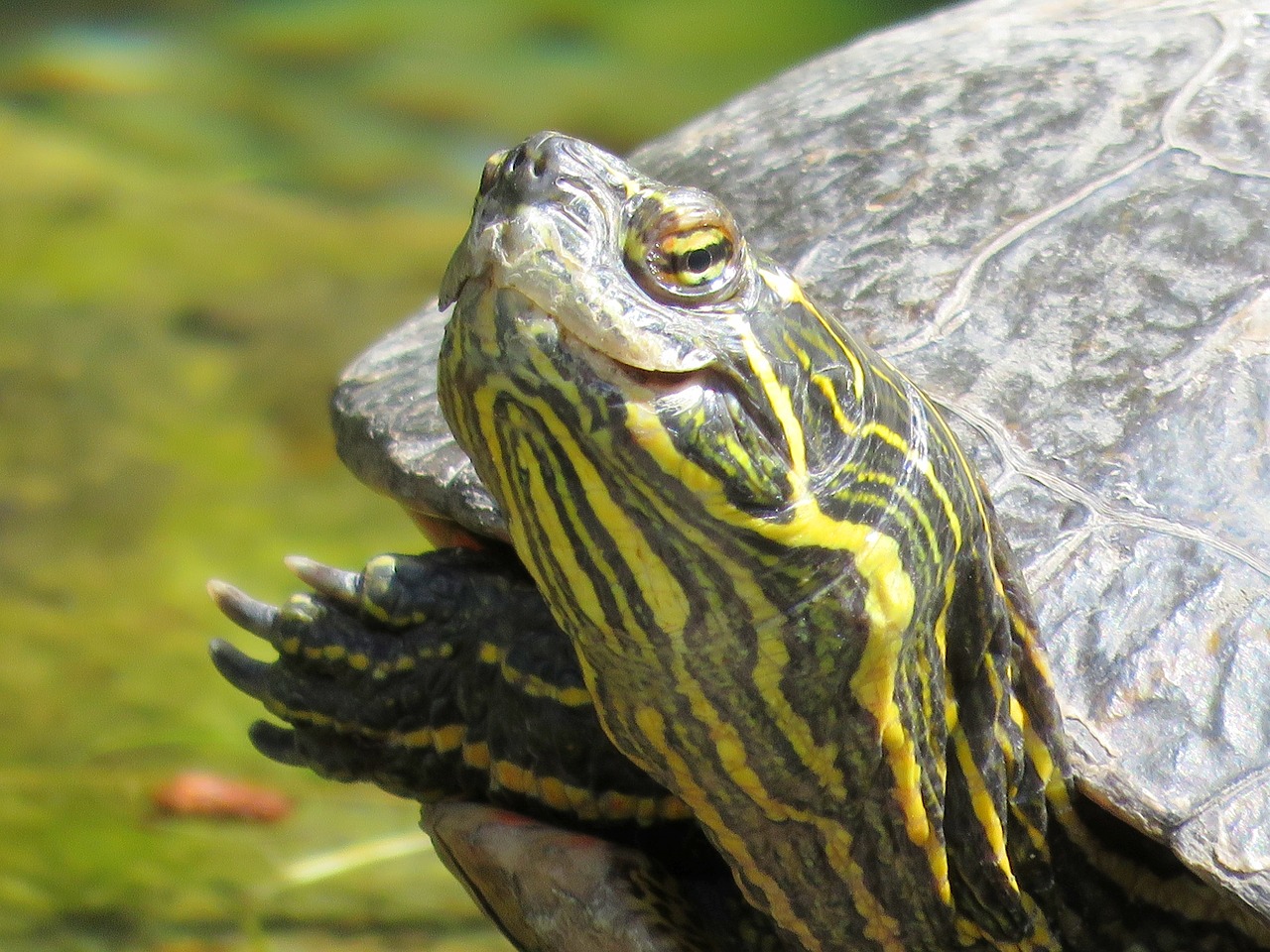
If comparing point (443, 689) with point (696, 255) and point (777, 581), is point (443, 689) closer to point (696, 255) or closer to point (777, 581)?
point (777, 581)

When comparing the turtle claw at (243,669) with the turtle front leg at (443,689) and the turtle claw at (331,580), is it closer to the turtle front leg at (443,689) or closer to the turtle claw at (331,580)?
the turtle front leg at (443,689)

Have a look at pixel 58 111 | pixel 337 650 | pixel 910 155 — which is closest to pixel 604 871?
pixel 337 650

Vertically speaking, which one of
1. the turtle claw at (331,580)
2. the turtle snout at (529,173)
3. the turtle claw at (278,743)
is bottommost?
the turtle claw at (278,743)

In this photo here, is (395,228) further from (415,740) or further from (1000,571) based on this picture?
(1000,571)

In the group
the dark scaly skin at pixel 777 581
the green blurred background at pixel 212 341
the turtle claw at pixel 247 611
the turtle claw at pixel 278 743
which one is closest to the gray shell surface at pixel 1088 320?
the dark scaly skin at pixel 777 581

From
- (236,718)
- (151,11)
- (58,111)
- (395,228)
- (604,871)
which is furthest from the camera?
(151,11)

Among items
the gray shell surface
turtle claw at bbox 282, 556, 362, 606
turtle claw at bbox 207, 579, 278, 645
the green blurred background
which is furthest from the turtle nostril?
the green blurred background

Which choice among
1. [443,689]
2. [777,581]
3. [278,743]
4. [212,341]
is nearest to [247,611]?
[278,743]
